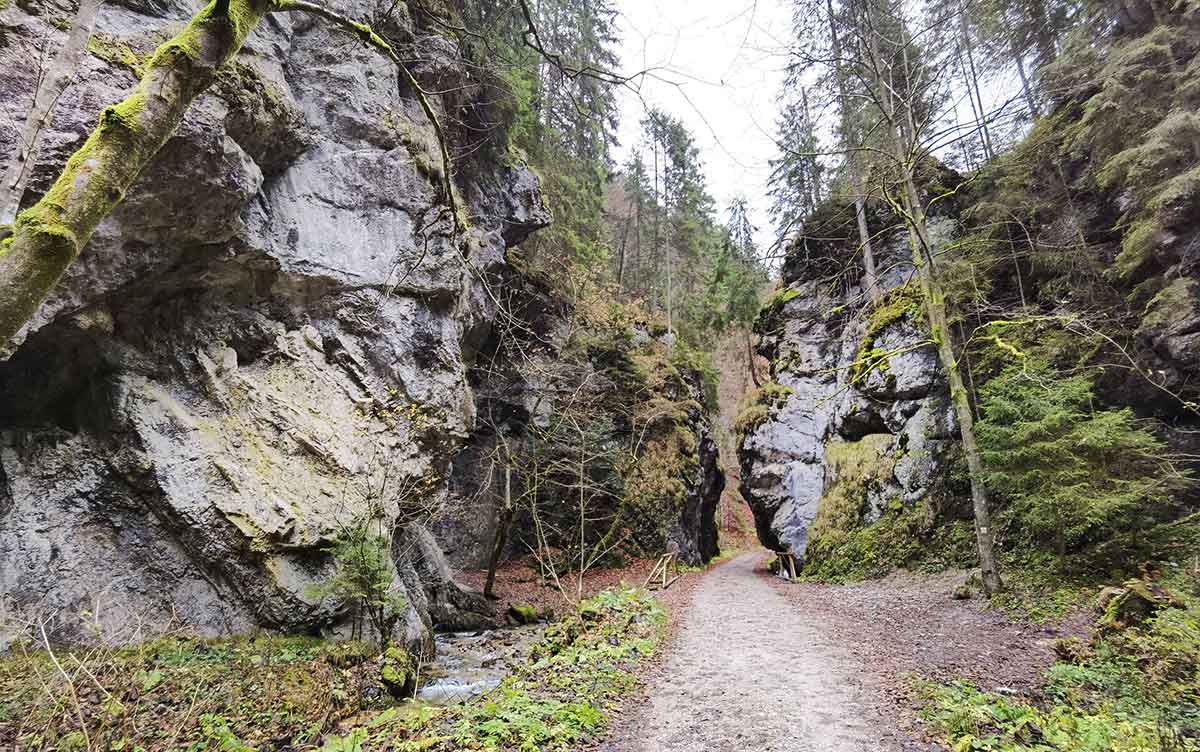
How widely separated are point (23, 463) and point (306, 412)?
11.5ft

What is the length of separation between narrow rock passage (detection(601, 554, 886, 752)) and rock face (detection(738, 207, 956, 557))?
5790 millimetres

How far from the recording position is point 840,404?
16.5 metres

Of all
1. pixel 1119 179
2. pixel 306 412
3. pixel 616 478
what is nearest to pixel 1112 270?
pixel 1119 179

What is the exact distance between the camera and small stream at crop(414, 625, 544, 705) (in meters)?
7.65

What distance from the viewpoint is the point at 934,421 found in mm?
12969

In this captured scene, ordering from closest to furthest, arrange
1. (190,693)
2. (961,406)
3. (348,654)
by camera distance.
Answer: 1. (190,693)
2. (348,654)
3. (961,406)

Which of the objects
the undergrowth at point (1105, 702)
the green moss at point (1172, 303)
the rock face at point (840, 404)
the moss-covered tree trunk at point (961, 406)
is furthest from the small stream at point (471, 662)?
the green moss at point (1172, 303)

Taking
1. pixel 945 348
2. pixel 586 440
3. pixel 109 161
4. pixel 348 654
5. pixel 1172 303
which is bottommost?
pixel 348 654

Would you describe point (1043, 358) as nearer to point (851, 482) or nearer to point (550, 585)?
point (851, 482)

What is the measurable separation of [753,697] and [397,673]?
15.3ft

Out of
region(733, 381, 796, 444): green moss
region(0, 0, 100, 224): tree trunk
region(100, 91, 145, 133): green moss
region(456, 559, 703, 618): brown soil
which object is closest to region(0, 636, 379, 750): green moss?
region(0, 0, 100, 224): tree trunk

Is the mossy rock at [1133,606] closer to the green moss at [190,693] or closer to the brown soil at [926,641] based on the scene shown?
the brown soil at [926,641]

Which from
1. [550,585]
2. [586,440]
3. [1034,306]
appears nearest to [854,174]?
[1034,306]

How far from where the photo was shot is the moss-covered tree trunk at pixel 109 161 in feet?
5.62
